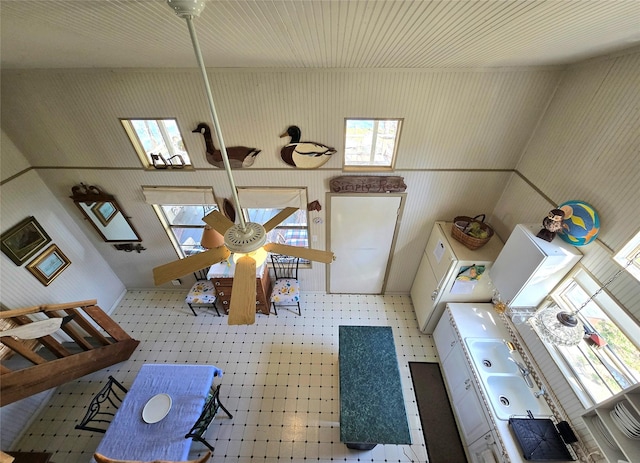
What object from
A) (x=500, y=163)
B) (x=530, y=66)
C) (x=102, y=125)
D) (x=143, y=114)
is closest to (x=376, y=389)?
(x=500, y=163)

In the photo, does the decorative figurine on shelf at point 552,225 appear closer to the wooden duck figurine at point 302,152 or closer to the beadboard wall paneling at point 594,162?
the beadboard wall paneling at point 594,162

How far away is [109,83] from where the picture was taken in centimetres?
255

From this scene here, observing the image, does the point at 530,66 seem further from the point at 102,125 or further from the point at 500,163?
the point at 102,125

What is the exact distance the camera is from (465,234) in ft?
9.73

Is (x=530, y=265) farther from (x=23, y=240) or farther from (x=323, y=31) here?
(x=23, y=240)

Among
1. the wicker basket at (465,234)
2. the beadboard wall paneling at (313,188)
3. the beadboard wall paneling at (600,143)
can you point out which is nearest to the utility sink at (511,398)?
the wicker basket at (465,234)

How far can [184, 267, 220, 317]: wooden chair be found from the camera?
152 inches

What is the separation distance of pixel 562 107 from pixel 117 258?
5.66 meters

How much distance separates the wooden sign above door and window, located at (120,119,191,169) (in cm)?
178

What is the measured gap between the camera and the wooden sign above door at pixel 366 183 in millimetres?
3053

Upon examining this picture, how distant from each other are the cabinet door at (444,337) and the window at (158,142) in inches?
144

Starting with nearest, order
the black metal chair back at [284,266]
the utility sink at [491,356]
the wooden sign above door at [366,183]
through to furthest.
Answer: the utility sink at [491,356], the wooden sign above door at [366,183], the black metal chair back at [284,266]

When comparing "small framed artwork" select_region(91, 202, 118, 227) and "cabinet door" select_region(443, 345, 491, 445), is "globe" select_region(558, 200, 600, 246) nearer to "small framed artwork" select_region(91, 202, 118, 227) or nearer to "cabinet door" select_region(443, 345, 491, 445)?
→ "cabinet door" select_region(443, 345, 491, 445)

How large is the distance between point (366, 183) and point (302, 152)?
2.63 ft
